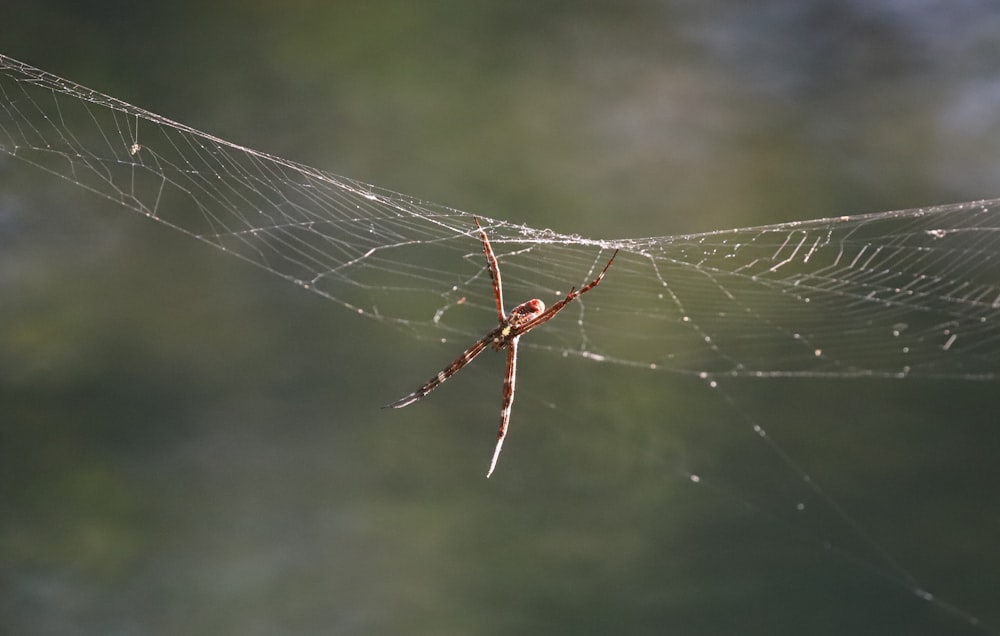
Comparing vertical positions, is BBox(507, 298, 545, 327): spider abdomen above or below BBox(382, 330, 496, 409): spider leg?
above

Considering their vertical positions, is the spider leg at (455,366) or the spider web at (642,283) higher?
the spider web at (642,283)

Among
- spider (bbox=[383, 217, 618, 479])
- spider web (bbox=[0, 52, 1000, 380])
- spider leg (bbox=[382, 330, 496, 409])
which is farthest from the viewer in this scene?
spider web (bbox=[0, 52, 1000, 380])

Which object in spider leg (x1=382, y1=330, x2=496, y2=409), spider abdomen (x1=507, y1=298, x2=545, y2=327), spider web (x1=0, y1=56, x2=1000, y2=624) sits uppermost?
spider web (x1=0, y1=56, x2=1000, y2=624)

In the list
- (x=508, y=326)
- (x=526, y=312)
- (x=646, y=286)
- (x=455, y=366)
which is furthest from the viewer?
(x=646, y=286)

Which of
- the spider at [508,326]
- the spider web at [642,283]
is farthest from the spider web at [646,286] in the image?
the spider at [508,326]

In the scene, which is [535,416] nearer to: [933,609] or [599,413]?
[599,413]

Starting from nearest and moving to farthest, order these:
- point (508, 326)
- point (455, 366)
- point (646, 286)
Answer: point (508, 326) < point (455, 366) < point (646, 286)

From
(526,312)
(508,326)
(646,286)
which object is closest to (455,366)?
(508,326)

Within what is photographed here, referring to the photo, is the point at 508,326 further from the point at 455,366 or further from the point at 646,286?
the point at 646,286

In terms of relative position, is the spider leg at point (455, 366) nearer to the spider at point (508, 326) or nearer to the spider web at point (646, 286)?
the spider at point (508, 326)

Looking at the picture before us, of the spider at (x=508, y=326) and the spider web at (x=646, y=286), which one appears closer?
the spider at (x=508, y=326)

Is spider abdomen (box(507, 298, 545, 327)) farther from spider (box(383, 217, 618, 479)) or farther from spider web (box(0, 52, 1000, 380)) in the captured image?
spider web (box(0, 52, 1000, 380))

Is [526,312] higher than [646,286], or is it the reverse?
[646,286]

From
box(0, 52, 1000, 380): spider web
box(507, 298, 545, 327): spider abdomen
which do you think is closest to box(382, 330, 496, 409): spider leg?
box(507, 298, 545, 327): spider abdomen
